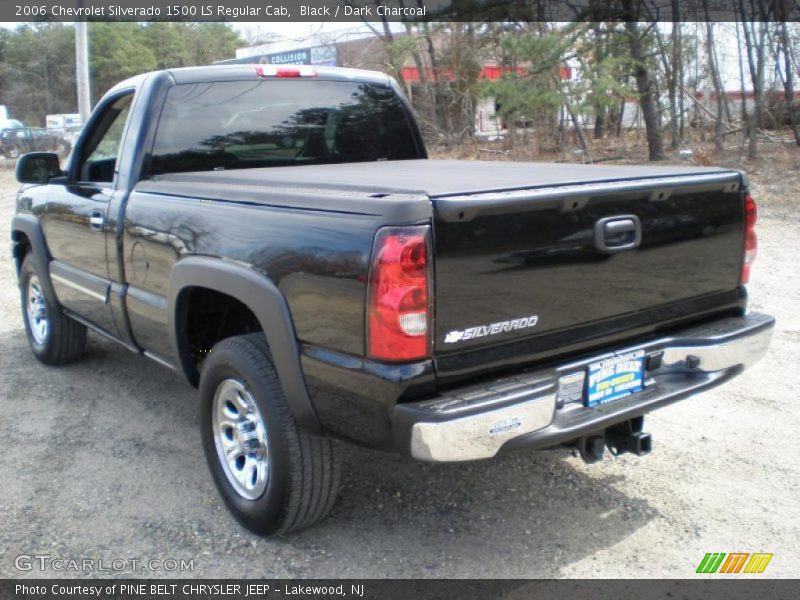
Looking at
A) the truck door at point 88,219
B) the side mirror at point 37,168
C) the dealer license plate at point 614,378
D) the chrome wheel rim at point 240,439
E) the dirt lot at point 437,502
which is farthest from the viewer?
the side mirror at point 37,168

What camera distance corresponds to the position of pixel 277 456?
3010mm

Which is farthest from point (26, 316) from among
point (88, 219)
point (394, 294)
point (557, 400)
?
point (557, 400)

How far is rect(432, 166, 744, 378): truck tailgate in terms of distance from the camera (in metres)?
2.58

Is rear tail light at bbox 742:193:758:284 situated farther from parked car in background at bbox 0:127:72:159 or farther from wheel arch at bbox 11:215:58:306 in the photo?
parked car in background at bbox 0:127:72:159

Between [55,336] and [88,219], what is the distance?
4.70 feet

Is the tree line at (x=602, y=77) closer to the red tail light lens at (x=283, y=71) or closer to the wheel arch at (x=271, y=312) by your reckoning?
the red tail light lens at (x=283, y=71)

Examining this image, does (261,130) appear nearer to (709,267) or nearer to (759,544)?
(709,267)

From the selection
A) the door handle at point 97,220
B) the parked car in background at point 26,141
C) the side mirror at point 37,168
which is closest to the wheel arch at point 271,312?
→ the door handle at point 97,220

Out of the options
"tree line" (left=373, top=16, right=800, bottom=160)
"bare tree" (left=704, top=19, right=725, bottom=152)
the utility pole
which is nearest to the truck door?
"tree line" (left=373, top=16, right=800, bottom=160)

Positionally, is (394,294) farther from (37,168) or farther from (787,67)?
(787,67)

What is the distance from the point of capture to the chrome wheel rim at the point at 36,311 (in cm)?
557

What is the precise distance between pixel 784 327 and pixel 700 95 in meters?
15.0

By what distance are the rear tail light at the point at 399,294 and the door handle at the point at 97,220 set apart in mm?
2279

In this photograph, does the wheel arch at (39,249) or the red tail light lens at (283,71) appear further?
the wheel arch at (39,249)
